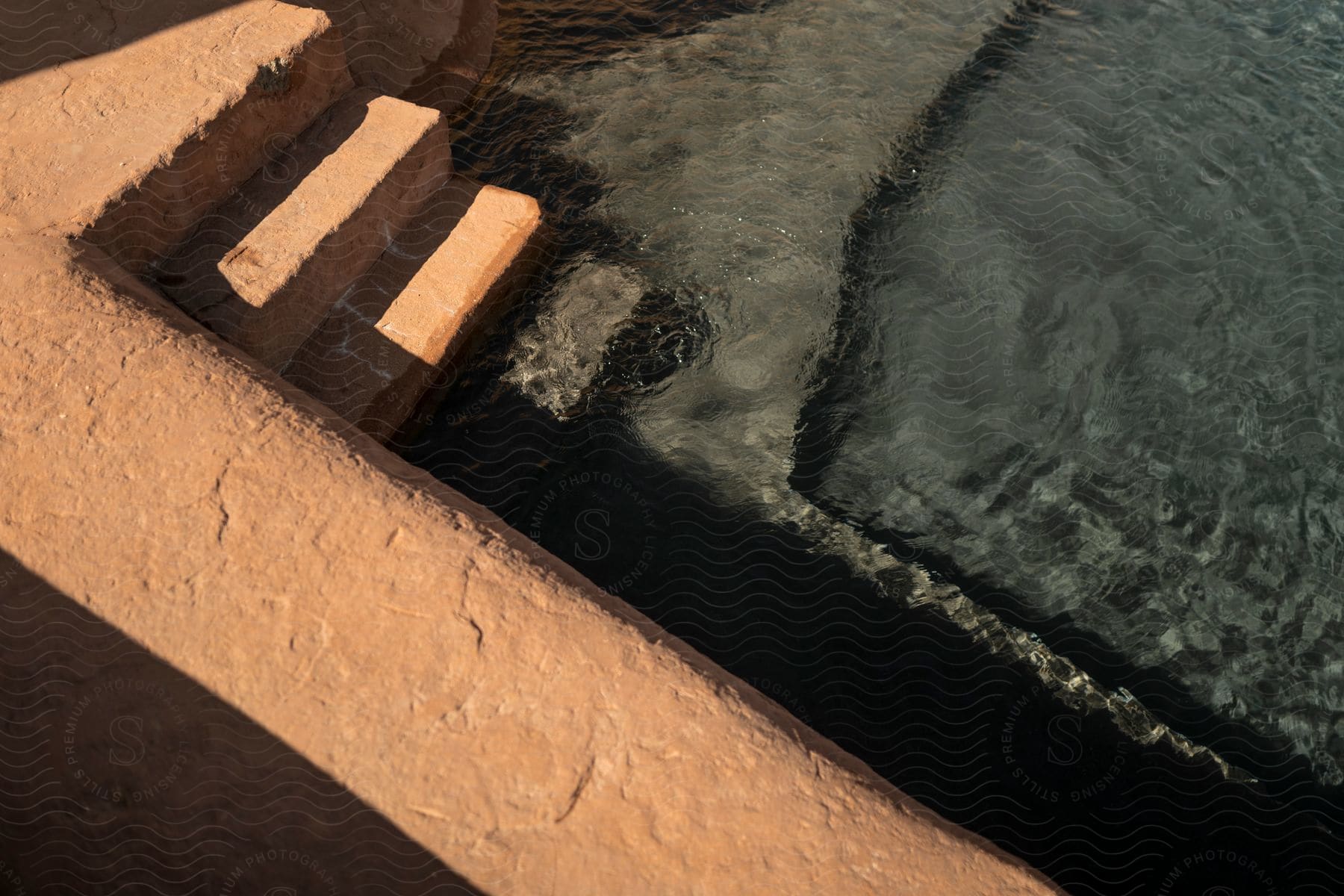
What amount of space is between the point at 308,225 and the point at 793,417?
182 centimetres

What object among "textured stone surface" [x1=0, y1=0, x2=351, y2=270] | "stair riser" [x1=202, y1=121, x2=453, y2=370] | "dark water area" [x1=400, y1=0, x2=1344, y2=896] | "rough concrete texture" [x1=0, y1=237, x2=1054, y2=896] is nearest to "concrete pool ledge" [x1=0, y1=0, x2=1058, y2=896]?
"rough concrete texture" [x1=0, y1=237, x2=1054, y2=896]

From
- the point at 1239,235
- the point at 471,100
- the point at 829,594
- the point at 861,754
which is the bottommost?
the point at 861,754

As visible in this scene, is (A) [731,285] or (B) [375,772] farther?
(A) [731,285]

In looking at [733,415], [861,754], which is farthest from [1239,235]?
[861,754]

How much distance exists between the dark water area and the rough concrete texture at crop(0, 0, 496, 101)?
203 millimetres

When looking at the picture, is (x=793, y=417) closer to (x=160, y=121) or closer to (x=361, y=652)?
(x=361, y=652)

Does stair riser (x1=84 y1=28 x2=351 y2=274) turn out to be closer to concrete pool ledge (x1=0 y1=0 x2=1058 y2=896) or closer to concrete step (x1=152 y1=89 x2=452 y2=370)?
concrete step (x1=152 y1=89 x2=452 y2=370)

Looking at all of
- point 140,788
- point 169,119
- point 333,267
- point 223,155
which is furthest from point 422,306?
point 140,788

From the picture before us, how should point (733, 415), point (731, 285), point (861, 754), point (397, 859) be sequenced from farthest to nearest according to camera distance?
point (731, 285)
point (733, 415)
point (861, 754)
point (397, 859)

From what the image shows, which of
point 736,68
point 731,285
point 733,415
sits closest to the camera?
point 733,415

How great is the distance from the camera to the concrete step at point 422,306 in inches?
124

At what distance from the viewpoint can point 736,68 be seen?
4484 millimetres

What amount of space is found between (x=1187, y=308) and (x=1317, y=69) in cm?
182

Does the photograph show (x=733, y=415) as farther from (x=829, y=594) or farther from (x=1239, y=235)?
(x=1239, y=235)
